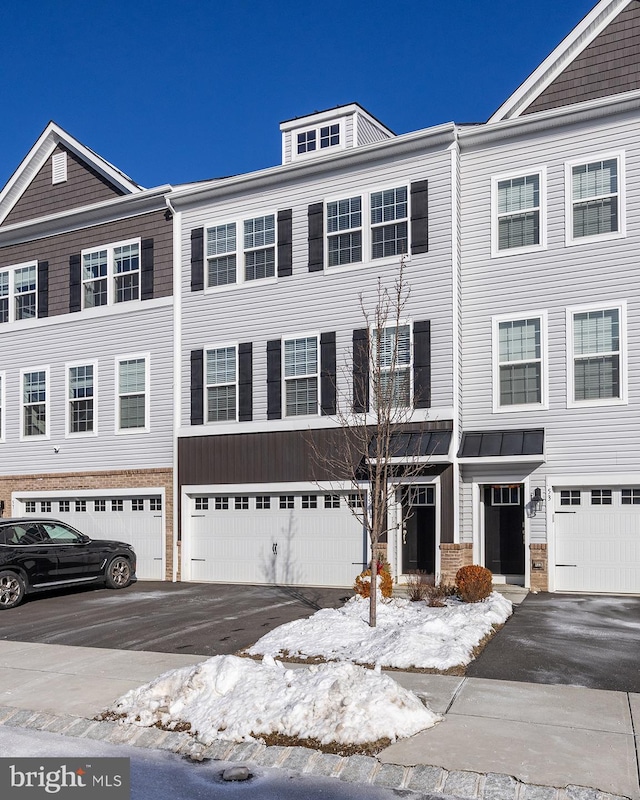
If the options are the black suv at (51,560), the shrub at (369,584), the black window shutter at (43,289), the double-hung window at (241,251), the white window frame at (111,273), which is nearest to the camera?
the shrub at (369,584)

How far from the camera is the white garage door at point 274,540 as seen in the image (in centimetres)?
1853

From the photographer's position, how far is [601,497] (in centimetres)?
1662

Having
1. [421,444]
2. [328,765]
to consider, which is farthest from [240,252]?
[328,765]

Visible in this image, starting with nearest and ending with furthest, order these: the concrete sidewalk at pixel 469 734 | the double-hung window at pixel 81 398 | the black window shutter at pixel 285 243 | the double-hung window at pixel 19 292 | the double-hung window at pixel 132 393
A: the concrete sidewalk at pixel 469 734 < the black window shutter at pixel 285 243 < the double-hung window at pixel 132 393 < the double-hung window at pixel 81 398 < the double-hung window at pixel 19 292

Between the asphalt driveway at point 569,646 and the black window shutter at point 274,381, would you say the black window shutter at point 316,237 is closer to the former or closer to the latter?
the black window shutter at point 274,381

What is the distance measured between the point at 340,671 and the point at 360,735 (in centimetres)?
90

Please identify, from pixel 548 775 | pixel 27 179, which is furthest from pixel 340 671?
pixel 27 179

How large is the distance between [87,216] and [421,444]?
11.4 metres

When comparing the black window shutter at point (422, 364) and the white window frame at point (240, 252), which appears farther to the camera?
the white window frame at point (240, 252)

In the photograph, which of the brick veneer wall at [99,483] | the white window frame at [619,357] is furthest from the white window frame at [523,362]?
the brick veneer wall at [99,483]

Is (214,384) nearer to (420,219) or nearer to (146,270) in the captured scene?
(146,270)

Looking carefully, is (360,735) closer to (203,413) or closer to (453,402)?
(453,402)

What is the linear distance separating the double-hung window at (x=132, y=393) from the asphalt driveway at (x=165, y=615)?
4224 mm

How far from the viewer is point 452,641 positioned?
1084 cm
